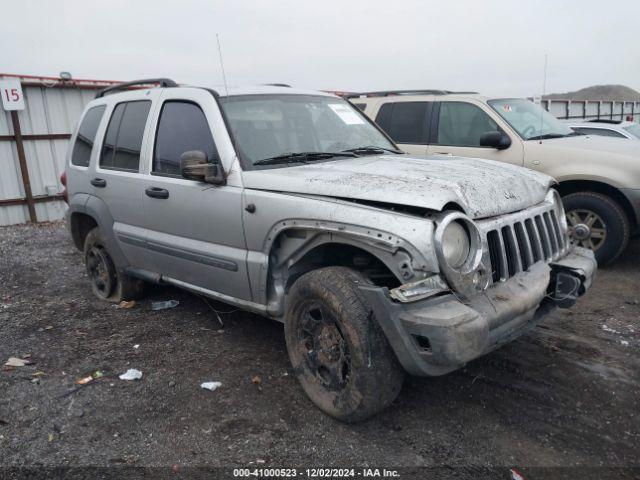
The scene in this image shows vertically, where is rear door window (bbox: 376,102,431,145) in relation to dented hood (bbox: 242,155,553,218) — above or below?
above

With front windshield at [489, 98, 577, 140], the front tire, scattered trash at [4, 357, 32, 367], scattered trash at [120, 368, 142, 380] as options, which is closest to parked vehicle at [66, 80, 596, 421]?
the front tire

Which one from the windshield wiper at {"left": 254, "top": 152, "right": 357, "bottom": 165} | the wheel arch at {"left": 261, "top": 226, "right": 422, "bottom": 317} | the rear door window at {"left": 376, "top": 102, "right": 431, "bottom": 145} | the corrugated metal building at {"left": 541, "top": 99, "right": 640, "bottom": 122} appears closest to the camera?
the wheel arch at {"left": 261, "top": 226, "right": 422, "bottom": 317}

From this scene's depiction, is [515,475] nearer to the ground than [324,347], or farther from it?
nearer to the ground

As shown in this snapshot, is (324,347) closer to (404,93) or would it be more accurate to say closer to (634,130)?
(404,93)

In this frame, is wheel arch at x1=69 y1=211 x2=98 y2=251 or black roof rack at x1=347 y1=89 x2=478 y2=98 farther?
black roof rack at x1=347 y1=89 x2=478 y2=98

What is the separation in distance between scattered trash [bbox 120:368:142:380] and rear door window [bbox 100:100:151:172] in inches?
63.9

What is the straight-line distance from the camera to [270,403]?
3.24 m

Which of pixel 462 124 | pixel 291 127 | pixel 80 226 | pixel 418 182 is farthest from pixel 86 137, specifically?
pixel 462 124

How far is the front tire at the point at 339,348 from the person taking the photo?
8.93 ft

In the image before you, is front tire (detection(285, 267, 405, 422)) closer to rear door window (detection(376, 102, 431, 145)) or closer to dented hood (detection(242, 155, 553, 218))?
dented hood (detection(242, 155, 553, 218))

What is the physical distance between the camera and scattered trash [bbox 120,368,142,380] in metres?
3.63

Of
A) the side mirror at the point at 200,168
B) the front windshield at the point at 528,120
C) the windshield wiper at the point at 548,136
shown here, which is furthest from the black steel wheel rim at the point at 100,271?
the windshield wiper at the point at 548,136

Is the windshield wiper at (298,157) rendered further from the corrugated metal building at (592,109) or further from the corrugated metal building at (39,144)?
the corrugated metal building at (592,109)

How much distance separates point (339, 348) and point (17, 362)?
8.52 ft
